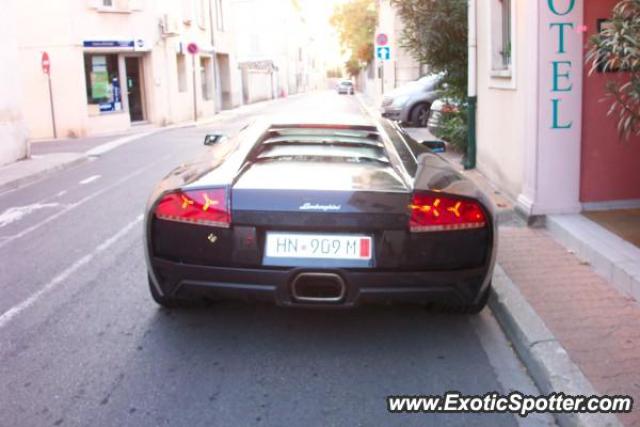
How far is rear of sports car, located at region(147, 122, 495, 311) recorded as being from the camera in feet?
12.7

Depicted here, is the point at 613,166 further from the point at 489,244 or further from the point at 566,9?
the point at 489,244

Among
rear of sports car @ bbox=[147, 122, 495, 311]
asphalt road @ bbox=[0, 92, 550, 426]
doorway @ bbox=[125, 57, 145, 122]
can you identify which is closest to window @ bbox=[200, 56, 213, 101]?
doorway @ bbox=[125, 57, 145, 122]

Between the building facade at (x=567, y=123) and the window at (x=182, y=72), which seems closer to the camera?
the building facade at (x=567, y=123)

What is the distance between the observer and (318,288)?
13.0 ft

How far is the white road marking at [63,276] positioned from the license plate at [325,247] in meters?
2.17

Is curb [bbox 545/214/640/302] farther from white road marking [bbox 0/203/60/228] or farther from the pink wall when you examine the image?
white road marking [bbox 0/203/60/228]

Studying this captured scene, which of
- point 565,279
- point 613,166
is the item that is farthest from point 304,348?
point 613,166

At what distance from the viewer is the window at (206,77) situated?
36.1 meters

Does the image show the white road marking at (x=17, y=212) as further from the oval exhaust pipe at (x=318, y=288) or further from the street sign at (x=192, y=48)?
the street sign at (x=192, y=48)

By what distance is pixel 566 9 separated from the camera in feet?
20.7

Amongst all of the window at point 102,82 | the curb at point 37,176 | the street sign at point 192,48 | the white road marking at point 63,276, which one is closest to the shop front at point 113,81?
the window at point 102,82

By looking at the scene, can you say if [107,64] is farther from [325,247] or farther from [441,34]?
[325,247]

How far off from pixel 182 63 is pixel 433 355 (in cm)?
2927

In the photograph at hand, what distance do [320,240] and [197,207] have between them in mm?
714
